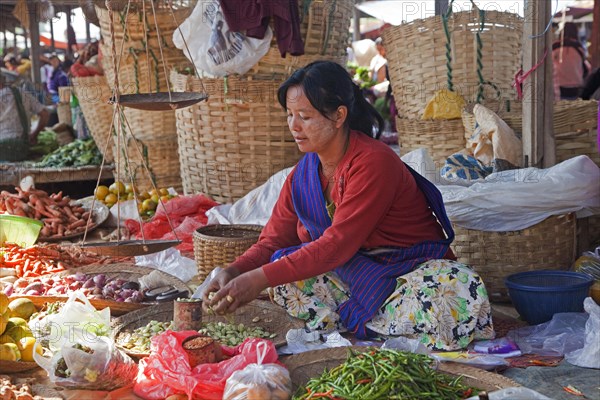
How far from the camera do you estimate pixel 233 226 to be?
11.9 feet

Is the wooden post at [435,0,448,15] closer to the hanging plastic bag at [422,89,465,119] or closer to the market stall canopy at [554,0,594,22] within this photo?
the hanging plastic bag at [422,89,465,119]

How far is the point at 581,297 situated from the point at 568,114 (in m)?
1.21

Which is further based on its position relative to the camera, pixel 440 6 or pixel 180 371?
pixel 440 6

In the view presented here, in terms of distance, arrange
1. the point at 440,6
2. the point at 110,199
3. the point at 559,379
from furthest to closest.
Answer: the point at 440,6, the point at 110,199, the point at 559,379

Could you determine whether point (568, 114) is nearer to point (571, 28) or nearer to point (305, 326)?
point (305, 326)

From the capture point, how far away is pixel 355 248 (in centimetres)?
244

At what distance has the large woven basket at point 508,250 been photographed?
3.13 meters

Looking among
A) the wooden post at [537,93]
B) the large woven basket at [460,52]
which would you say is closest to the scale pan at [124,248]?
the wooden post at [537,93]

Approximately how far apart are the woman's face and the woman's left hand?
50 centimetres

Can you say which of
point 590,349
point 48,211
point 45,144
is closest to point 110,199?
point 48,211

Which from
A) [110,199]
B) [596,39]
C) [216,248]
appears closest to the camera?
[216,248]

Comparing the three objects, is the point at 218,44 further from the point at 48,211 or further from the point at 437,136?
the point at 48,211

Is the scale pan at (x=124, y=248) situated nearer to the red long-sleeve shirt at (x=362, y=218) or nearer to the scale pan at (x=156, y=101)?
the red long-sleeve shirt at (x=362, y=218)

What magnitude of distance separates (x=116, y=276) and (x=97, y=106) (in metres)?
3.36
